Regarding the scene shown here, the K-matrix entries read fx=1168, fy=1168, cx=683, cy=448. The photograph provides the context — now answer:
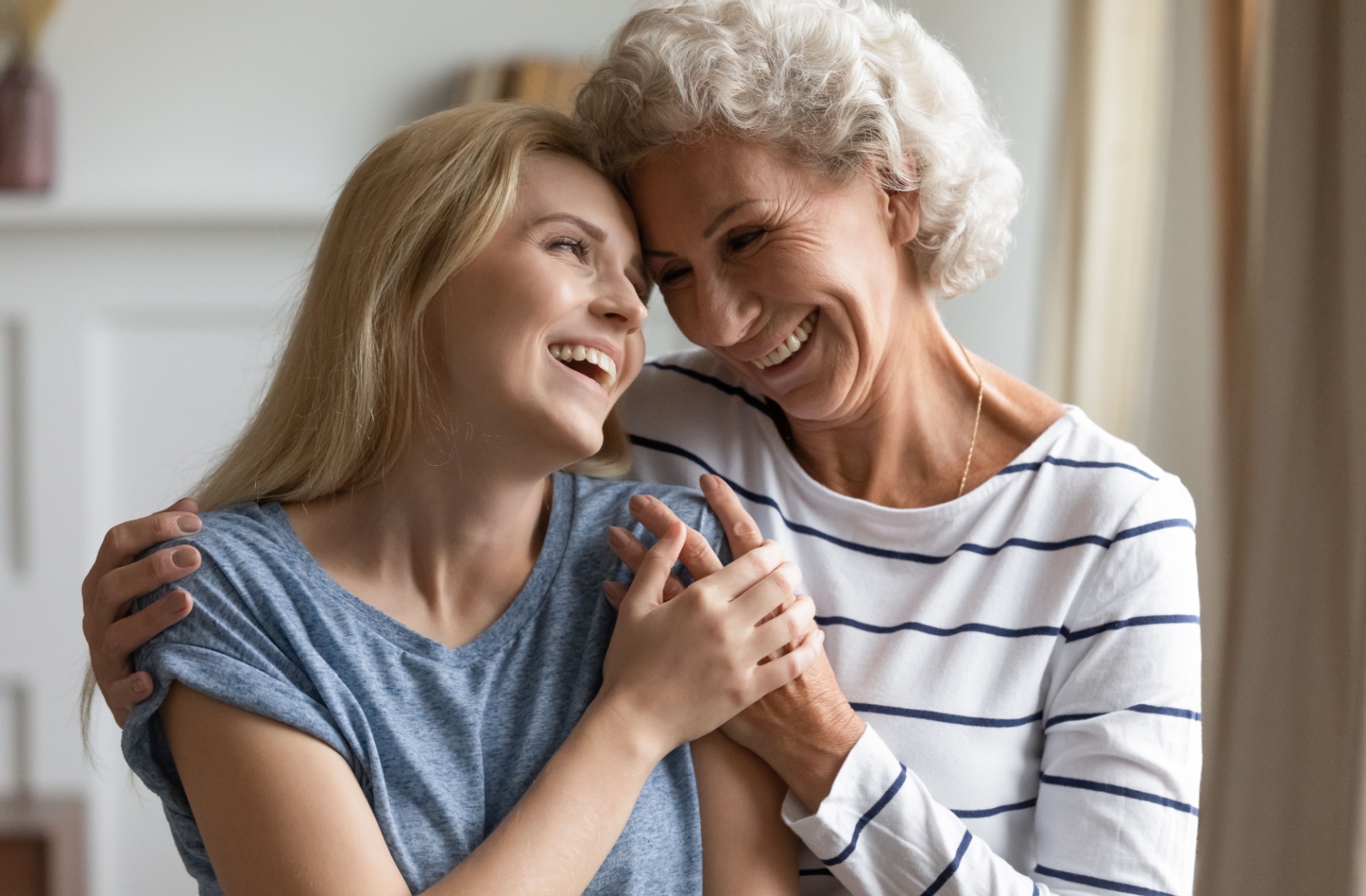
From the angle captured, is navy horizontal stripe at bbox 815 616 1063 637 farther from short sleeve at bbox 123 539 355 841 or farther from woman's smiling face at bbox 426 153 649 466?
short sleeve at bbox 123 539 355 841

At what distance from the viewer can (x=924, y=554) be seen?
1.38 metres

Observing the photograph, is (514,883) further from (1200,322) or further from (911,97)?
(1200,322)

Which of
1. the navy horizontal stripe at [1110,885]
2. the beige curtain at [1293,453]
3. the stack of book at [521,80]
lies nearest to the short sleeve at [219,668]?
the navy horizontal stripe at [1110,885]

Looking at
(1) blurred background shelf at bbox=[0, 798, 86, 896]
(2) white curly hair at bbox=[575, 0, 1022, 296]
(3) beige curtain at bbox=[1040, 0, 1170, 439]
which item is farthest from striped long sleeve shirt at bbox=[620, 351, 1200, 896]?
(1) blurred background shelf at bbox=[0, 798, 86, 896]

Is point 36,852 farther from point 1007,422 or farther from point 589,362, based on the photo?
point 1007,422

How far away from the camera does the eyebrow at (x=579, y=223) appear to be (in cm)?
122

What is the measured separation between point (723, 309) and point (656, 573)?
1.04 feet

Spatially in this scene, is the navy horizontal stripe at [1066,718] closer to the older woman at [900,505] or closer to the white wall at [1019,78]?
the older woman at [900,505]

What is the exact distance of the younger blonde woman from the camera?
41.3 inches

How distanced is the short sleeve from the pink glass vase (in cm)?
217

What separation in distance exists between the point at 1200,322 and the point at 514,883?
1.68 metres

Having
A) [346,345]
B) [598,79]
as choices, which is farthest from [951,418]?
[346,345]

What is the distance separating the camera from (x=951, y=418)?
1.47 metres

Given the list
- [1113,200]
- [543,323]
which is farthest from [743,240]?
[1113,200]
